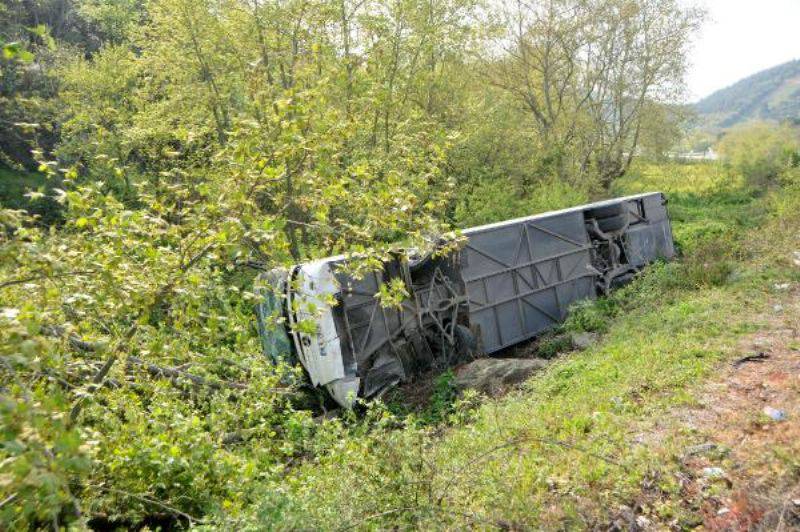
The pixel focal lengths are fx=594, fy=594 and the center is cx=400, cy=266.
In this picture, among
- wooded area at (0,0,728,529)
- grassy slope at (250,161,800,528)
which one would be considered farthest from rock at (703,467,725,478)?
wooded area at (0,0,728,529)

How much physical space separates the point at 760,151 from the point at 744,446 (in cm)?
3217

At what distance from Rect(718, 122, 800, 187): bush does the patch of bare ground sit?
2541 centimetres

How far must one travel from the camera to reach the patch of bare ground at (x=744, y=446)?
4707 millimetres

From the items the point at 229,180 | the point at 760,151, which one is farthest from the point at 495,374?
the point at 760,151

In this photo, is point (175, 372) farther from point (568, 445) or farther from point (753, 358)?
point (753, 358)

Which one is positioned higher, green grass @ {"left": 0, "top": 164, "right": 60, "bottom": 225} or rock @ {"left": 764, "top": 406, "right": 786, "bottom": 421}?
green grass @ {"left": 0, "top": 164, "right": 60, "bottom": 225}

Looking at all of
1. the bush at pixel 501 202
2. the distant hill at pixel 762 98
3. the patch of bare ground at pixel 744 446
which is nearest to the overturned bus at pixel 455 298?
the bush at pixel 501 202

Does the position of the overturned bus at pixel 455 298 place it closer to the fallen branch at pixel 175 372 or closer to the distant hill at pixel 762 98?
the fallen branch at pixel 175 372

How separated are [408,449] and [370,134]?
39.1 ft

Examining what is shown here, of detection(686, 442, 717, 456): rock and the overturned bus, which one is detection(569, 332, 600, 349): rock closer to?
the overturned bus

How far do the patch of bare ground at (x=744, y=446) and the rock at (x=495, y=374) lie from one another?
308 centimetres

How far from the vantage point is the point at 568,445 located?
518 centimetres

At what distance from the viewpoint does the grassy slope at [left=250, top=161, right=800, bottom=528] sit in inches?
190

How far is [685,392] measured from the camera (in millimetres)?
7141
